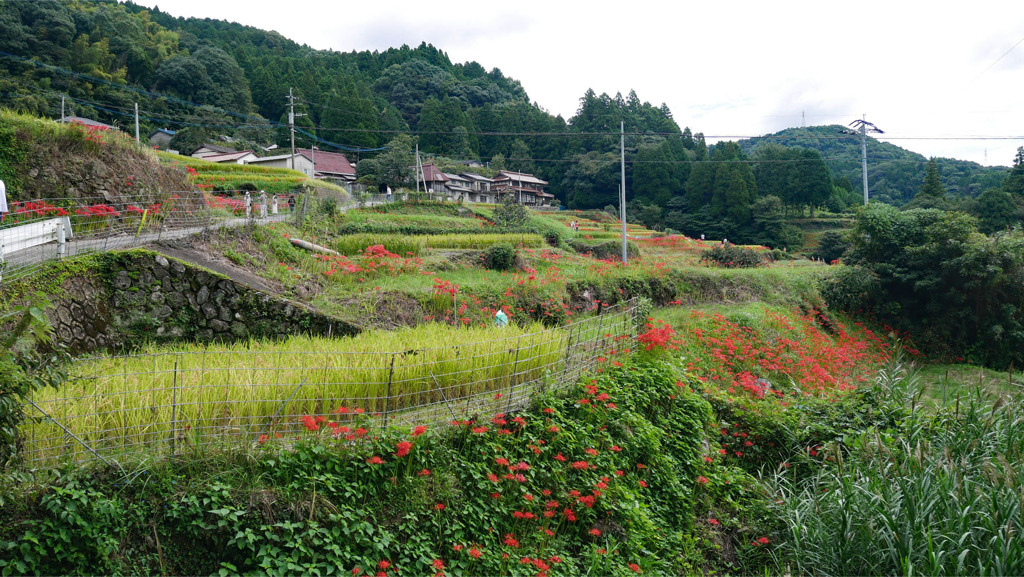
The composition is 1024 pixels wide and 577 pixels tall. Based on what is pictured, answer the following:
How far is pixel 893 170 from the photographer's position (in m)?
56.7

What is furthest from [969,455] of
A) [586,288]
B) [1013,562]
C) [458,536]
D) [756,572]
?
[586,288]

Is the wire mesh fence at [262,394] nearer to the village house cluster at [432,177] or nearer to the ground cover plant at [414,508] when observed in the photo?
the ground cover plant at [414,508]

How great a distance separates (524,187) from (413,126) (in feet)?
70.1

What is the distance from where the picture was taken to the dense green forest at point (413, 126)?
128 feet

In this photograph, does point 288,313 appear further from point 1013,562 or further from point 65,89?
point 65,89

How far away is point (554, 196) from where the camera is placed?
5750 cm

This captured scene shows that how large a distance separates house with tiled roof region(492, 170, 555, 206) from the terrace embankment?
4023 centimetres

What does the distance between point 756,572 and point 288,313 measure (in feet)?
23.4

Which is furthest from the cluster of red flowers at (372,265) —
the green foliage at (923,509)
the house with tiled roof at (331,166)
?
the house with tiled roof at (331,166)

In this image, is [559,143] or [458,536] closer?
[458,536]

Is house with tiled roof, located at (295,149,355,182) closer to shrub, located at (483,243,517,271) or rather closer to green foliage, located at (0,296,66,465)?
shrub, located at (483,243,517,271)

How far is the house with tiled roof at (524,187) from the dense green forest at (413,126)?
2.91 m

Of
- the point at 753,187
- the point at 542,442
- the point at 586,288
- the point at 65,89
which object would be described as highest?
the point at 65,89

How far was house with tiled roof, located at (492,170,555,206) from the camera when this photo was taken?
5061cm
